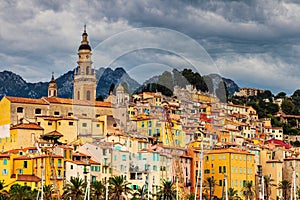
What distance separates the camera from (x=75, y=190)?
34.8m

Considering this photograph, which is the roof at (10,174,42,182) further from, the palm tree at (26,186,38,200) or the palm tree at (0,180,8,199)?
the palm tree at (26,186,38,200)

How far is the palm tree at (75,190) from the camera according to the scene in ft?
114

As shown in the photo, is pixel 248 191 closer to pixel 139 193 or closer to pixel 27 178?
pixel 139 193

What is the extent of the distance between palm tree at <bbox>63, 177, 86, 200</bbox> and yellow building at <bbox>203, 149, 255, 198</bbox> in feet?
40.3

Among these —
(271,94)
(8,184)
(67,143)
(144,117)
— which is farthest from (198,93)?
(271,94)

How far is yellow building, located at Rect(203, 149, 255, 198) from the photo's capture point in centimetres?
4575

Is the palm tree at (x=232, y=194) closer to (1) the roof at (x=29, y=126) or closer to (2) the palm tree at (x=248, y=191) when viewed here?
(2) the palm tree at (x=248, y=191)

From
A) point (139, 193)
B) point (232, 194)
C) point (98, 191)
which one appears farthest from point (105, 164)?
point (232, 194)

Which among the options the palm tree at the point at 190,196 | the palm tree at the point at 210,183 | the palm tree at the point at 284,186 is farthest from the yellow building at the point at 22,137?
the palm tree at the point at 284,186

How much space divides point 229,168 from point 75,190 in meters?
14.4

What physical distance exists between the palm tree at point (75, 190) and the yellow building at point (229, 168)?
12.3m

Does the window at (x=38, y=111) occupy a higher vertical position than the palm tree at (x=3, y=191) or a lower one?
higher

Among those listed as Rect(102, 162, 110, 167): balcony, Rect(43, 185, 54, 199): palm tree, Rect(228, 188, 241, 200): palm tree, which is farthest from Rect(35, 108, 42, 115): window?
Rect(228, 188, 241, 200): palm tree

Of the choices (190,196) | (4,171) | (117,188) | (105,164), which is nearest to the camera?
(117,188)
